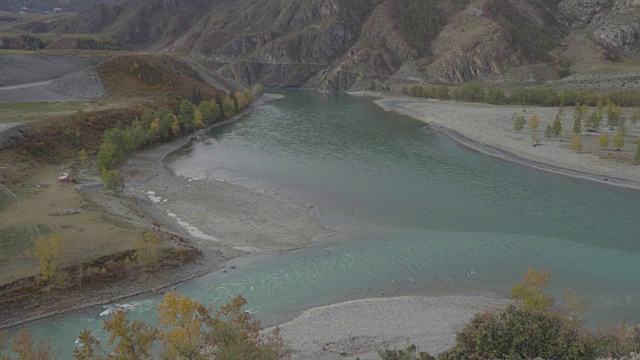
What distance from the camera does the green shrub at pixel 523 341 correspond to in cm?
2334

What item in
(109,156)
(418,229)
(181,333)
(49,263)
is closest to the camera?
(181,333)

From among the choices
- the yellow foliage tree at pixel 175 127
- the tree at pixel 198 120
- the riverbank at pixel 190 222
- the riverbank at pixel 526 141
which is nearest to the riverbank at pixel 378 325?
the riverbank at pixel 190 222

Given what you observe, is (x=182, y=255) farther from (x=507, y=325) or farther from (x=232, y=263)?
(x=507, y=325)

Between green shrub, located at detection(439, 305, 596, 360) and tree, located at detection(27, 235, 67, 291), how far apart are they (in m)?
33.2

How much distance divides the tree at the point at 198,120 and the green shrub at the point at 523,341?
326ft

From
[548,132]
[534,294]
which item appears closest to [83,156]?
[534,294]

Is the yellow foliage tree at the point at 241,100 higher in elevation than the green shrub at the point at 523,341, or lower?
higher

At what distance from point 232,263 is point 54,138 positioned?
171 feet

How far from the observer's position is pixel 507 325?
24281 millimetres

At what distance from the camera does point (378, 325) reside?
35.8 meters

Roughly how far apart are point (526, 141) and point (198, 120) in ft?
248

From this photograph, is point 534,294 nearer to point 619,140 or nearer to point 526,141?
point 619,140

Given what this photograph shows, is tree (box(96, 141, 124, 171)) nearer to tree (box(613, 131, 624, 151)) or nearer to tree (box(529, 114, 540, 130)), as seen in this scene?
tree (box(529, 114, 540, 130))

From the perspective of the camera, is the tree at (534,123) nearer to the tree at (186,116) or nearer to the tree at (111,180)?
the tree at (186,116)
